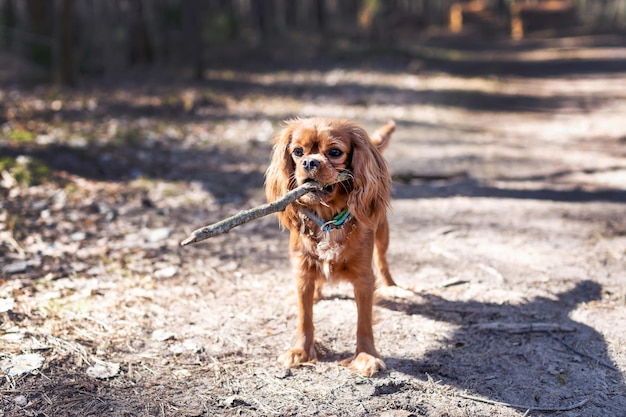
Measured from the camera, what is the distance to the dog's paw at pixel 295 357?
3.67m

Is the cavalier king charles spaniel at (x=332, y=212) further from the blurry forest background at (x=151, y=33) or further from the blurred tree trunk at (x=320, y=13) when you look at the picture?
the blurred tree trunk at (x=320, y=13)

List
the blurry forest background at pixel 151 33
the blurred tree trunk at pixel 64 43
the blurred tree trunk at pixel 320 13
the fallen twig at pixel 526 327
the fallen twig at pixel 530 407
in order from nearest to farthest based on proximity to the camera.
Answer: the fallen twig at pixel 530 407
the fallen twig at pixel 526 327
the blurred tree trunk at pixel 64 43
the blurry forest background at pixel 151 33
the blurred tree trunk at pixel 320 13

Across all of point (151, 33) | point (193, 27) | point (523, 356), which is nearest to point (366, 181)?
point (523, 356)

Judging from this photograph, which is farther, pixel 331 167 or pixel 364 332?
pixel 364 332

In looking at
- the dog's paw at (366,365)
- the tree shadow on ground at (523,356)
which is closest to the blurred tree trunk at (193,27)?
the tree shadow on ground at (523,356)

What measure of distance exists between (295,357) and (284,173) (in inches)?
43.2

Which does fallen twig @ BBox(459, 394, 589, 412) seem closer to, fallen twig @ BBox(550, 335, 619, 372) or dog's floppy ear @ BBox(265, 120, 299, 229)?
fallen twig @ BBox(550, 335, 619, 372)

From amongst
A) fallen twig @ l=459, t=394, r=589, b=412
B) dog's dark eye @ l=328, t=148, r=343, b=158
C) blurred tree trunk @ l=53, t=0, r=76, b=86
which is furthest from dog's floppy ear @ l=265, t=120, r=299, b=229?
blurred tree trunk @ l=53, t=0, r=76, b=86

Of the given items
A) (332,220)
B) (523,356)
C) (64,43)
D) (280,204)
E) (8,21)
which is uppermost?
(8,21)

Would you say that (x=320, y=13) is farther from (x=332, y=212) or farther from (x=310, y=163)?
(x=310, y=163)

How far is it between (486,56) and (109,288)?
24.0 metres

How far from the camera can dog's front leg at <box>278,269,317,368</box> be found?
371 centimetres

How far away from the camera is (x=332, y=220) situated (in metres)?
3.58

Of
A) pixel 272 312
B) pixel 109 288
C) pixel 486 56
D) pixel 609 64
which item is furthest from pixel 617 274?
pixel 486 56
